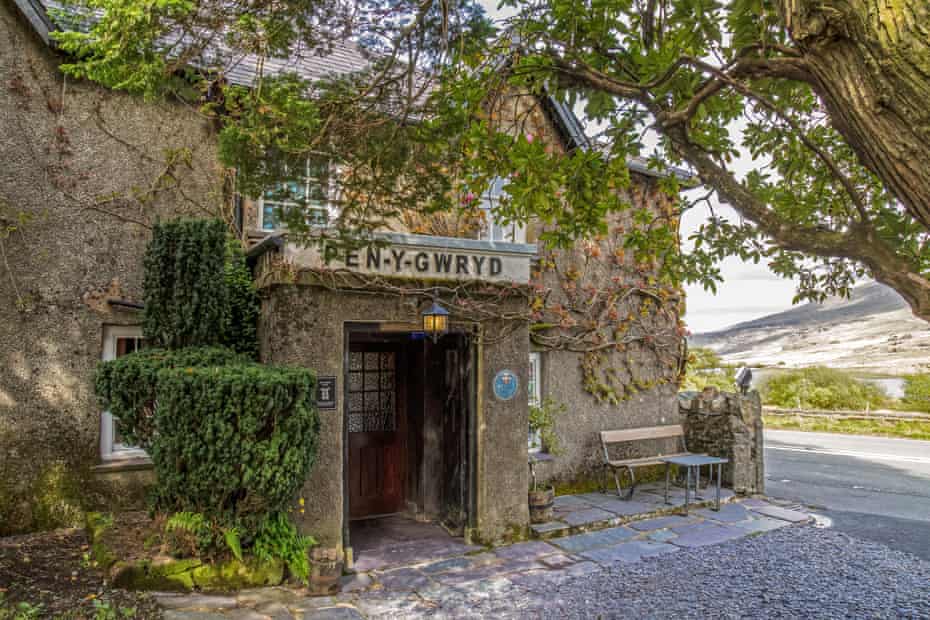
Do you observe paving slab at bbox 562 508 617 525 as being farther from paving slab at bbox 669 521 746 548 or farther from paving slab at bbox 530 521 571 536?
paving slab at bbox 669 521 746 548

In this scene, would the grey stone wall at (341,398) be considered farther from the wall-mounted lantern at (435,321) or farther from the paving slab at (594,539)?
the paving slab at (594,539)

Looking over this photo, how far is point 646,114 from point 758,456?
7.20 metres

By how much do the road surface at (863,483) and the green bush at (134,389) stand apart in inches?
359

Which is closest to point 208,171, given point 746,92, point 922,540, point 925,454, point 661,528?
point 746,92

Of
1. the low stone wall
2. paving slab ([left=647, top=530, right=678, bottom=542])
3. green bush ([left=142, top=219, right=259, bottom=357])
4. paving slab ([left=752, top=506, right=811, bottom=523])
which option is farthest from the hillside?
green bush ([left=142, top=219, right=259, bottom=357])

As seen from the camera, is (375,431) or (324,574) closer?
(324,574)

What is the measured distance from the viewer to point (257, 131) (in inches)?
202

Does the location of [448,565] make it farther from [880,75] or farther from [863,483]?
[863,483]

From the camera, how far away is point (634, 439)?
1040 cm

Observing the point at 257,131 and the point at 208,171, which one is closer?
the point at 257,131

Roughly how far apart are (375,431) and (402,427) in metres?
0.44

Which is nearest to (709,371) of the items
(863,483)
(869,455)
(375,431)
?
(869,455)

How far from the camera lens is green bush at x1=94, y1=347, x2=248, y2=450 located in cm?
579

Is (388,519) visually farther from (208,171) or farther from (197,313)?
(208,171)
